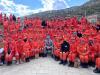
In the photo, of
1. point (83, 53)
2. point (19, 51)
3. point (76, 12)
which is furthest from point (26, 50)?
point (76, 12)

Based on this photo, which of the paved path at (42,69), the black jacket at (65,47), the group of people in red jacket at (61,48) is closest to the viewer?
the paved path at (42,69)

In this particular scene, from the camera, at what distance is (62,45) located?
62.0 feet

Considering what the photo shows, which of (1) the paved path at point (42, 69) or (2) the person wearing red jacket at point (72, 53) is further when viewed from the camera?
(2) the person wearing red jacket at point (72, 53)

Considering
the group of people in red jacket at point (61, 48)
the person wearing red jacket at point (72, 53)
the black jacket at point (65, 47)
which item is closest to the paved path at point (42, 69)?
the person wearing red jacket at point (72, 53)

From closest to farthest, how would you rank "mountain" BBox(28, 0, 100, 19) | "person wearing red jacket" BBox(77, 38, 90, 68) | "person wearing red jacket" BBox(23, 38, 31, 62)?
"person wearing red jacket" BBox(77, 38, 90, 68)
"person wearing red jacket" BBox(23, 38, 31, 62)
"mountain" BBox(28, 0, 100, 19)

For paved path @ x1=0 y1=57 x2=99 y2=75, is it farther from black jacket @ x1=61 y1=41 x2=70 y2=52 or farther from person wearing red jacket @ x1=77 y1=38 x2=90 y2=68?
black jacket @ x1=61 y1=41 x2=70 y2=52

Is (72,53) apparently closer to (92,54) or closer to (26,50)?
(92,54)

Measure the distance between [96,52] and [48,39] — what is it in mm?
4286

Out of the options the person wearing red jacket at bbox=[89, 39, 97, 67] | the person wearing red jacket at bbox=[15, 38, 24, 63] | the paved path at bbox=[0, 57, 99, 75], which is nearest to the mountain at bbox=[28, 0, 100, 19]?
the person wearing red jacket at bbox=[15, 38, 24, 63]

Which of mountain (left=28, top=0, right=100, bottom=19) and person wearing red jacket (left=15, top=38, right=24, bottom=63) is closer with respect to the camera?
person wearing red jacket (left=15, top=38, right=24, bottom=63)

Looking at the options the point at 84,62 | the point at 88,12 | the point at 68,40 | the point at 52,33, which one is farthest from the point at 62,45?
the point at 88,12

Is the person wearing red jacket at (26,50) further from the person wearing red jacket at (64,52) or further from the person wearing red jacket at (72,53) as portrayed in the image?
the person wearing red jacket at (72,53)

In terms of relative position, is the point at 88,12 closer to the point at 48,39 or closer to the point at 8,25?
the point at 8,25

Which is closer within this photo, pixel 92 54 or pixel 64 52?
pixel 92 54
